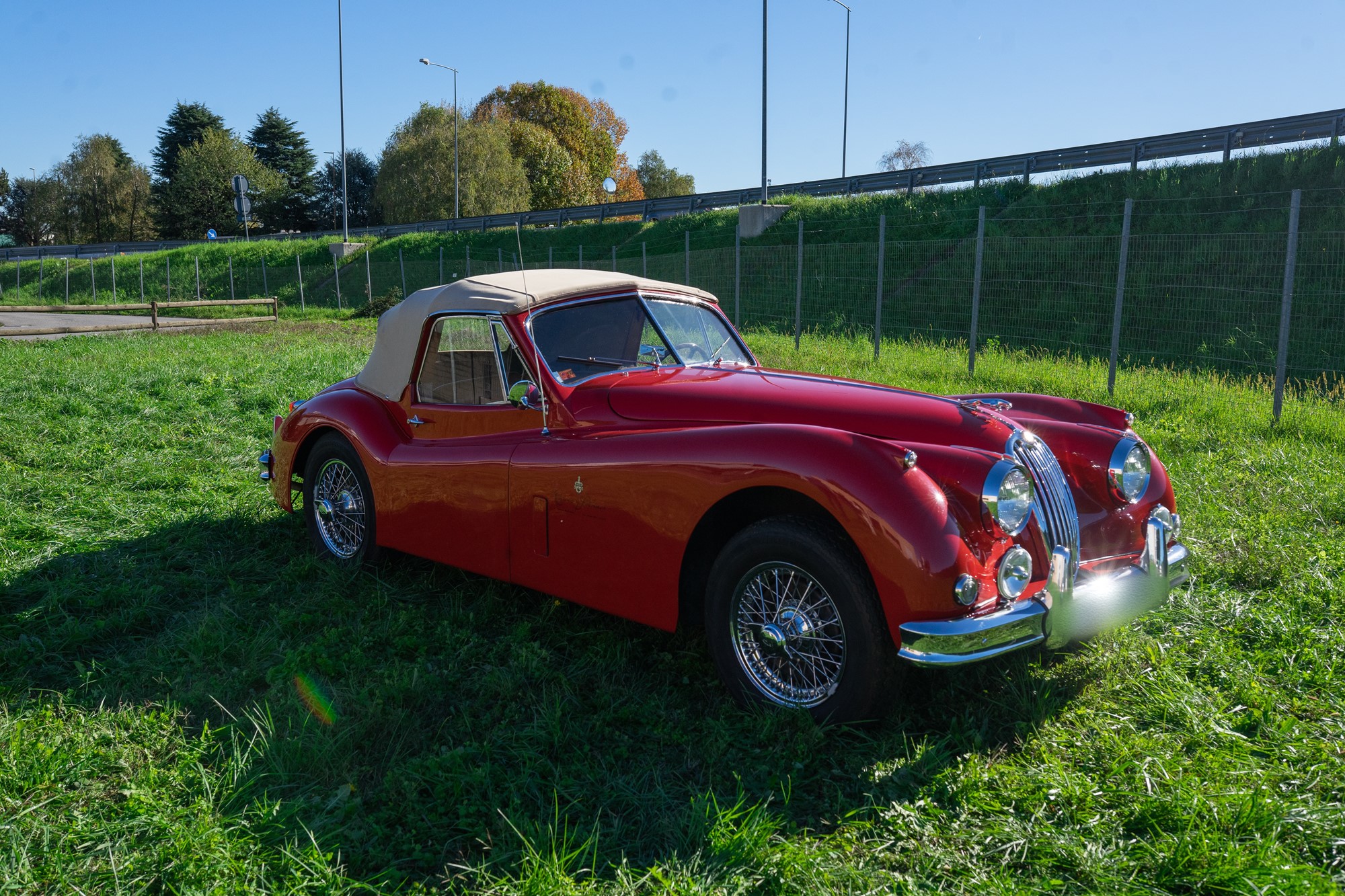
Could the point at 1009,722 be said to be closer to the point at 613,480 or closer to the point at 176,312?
the point at 613,480

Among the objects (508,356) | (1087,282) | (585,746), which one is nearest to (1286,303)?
(508,356)

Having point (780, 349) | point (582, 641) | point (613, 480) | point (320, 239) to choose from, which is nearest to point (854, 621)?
point (613, 480)

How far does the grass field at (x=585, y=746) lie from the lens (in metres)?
2.40

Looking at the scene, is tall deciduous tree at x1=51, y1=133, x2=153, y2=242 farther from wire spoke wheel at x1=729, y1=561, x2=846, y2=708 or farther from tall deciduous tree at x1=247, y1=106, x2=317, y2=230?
wire spoke wheel at x1=729, y1=561, x2=846, y2=708

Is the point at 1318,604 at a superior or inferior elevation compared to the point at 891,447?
inferior

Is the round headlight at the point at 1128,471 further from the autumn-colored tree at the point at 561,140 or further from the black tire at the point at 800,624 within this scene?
the autumn-colored tree at the point at 561,140

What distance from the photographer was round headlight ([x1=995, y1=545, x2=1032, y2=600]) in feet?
9.48

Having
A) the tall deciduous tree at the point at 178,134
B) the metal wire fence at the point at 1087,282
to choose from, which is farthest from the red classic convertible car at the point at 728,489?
the tall deciduous tree at the point at 178,134

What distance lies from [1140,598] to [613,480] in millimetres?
2005

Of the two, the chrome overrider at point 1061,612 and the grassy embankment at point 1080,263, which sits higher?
the grassy embankment at point 1080,263

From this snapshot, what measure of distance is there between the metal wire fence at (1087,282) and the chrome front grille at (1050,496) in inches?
227

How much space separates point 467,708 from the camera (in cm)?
330

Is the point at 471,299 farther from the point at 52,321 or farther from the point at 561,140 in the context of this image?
the point at 561,140

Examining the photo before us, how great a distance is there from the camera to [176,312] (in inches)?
1111
